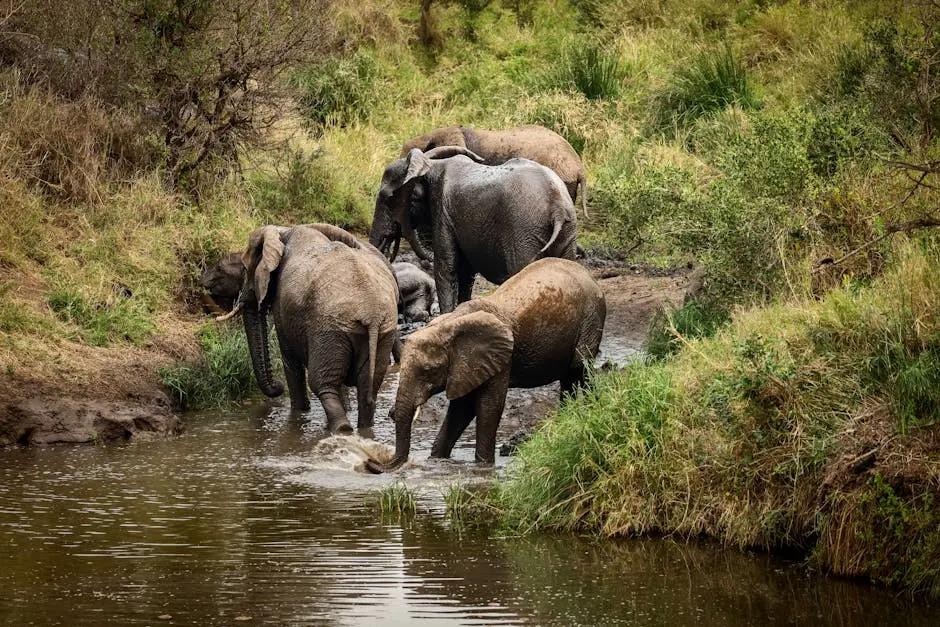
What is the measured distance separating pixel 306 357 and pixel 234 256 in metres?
3.29

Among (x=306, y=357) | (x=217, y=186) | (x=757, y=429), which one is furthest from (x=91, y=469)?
(x=217, y=186)

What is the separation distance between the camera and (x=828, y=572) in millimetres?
6781

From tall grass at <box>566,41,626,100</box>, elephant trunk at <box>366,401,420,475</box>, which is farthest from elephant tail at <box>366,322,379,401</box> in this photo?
tall grass at <box>566,41,626,100</box>

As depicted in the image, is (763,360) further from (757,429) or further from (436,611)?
(436,611)

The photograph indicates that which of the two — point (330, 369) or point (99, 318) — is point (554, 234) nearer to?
point (330, 369)

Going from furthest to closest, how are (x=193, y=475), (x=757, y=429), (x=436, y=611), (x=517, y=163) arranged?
(x=517, y=163)
(x=193, y=475)
(x=757, y=429)
(x=436, y=611)

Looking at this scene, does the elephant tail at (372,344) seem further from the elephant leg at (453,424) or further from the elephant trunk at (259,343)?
the elephant trunk at (259,343)

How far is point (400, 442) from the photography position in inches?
361

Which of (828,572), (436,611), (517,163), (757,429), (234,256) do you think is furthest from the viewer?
(234,256)

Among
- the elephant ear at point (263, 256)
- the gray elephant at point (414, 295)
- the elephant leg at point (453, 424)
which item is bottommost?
the gray elephant at point (414, 295)

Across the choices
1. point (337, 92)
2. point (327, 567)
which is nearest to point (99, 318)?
point (327, 567)

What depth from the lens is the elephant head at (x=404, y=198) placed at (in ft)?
43.7

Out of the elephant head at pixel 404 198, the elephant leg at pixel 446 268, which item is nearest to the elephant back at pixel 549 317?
the elephant leg at pixel 446 268

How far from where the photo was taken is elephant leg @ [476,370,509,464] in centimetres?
933
